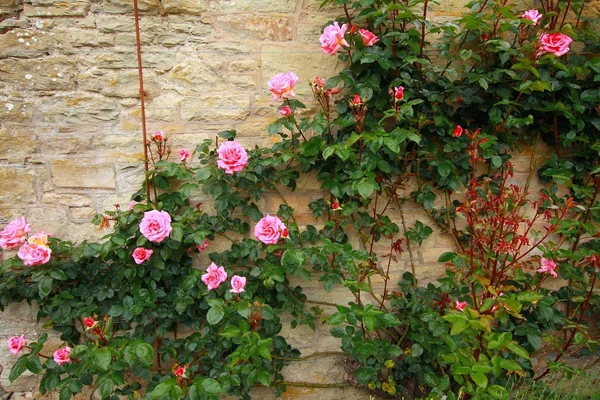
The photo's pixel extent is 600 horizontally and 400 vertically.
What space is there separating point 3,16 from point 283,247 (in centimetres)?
185

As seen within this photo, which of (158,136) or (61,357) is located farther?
(158,136)

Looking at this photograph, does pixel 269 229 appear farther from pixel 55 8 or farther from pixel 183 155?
pixel 55 8

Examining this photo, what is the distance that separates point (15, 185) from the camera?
228 cm

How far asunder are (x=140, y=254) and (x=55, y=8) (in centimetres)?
133

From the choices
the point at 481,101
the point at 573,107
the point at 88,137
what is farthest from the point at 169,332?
the point at 573,107

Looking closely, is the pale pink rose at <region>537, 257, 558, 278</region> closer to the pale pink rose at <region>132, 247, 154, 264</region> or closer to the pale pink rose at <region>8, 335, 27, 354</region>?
the pale pink rose at <region>132, 247, 154, 264</region>

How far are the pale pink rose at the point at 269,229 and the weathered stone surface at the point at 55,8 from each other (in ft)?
4.71

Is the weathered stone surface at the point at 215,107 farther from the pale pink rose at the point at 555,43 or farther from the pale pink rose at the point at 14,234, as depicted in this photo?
the pale pink rose at the point at 555,43

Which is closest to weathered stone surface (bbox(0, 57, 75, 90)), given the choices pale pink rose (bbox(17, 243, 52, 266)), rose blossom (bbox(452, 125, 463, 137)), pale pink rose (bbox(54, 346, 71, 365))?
pale pink rose (bbox(17, 243, 52, 266))

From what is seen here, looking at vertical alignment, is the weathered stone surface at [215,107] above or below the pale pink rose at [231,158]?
above

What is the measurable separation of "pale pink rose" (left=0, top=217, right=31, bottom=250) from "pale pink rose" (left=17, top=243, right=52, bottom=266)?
0.22 ft

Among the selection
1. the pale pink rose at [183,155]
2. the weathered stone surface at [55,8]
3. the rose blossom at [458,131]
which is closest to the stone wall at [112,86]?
the weathered stone surface at [55,8]

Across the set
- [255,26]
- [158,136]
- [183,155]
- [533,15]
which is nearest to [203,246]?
[183,155]

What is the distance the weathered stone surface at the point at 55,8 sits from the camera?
215 centimetres
